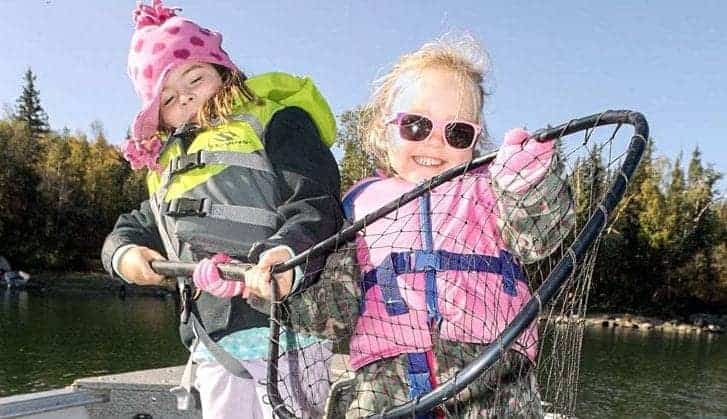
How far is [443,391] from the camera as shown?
136 centimetres

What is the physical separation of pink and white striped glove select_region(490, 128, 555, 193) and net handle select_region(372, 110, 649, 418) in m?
0.03

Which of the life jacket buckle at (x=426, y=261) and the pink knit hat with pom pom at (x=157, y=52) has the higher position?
the pink knit hat with pom pom at (x=157, y=52)

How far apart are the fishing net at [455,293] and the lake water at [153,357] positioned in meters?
14.7

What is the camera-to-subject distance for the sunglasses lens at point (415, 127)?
1.91 meters

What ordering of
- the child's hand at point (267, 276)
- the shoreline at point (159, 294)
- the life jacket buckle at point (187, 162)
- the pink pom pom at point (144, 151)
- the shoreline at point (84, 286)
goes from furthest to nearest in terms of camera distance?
1. the shoreline at point (159, 294)
2. the shoreline at point (84, 286)
3. the pink pom pom at point (144, 151)
4. the life jacket buckle at point (187, 162)
5. the child's hand at point (267, 276)

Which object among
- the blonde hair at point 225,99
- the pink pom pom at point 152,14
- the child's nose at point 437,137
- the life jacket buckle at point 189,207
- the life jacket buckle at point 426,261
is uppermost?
the pink pom pom at point 152,14

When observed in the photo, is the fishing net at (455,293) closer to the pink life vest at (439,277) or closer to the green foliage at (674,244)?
the pink life vest at (439,277)

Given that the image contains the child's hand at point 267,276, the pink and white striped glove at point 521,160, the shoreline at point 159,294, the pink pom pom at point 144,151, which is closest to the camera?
the pink and white striped glove at point 521,160

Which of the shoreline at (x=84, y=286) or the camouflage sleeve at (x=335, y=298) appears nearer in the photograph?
the camouflage sleeve at (x=335, y=298)

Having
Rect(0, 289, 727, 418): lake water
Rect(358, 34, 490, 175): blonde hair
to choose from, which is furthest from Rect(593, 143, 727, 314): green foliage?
Rect(358, 34, 490, 175): blonde hair

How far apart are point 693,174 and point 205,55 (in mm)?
48326

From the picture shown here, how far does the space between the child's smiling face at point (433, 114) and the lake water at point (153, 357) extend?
1484 cm

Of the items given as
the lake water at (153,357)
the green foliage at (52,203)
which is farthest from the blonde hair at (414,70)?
the green foliage at (52,203)

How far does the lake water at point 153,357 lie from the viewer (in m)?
17.2
